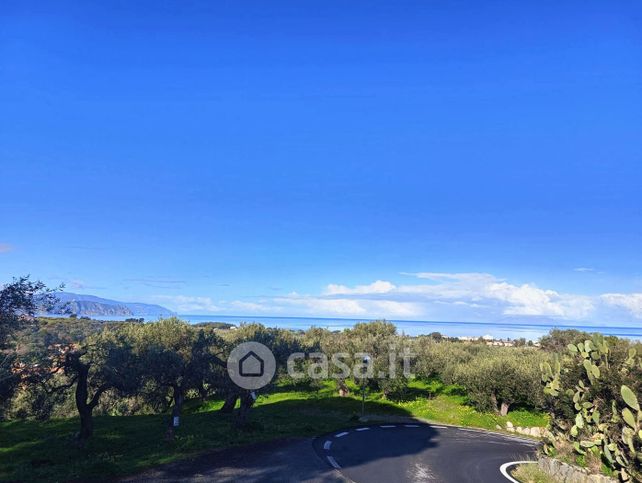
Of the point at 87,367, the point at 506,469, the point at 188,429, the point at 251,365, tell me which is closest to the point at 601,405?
the point at 506,469

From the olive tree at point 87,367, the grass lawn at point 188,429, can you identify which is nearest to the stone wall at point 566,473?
the grass lawn at point 188,429

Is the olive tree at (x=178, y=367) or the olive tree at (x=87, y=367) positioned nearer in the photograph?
the olive tree at (x=87, y=367)

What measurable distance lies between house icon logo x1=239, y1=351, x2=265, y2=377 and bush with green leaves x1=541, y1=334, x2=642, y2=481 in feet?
61.5

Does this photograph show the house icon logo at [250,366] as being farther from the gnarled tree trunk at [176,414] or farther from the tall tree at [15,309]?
→ the tall tree at [15,309]

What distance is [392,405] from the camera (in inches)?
1854

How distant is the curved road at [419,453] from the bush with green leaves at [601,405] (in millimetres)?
4708

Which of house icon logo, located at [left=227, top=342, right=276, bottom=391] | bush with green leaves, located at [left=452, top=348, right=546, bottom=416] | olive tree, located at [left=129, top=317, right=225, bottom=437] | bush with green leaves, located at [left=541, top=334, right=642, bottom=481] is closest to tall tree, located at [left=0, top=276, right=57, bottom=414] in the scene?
olive tree, located at [left=129, top=317, right=225, bottom=437]

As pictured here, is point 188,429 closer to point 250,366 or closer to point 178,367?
point 250,366

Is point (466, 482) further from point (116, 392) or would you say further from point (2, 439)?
point (2, 439)

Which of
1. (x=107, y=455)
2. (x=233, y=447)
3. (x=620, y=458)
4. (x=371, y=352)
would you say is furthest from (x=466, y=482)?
(x=371, y=352)

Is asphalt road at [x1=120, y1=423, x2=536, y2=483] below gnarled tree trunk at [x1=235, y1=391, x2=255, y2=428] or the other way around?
below

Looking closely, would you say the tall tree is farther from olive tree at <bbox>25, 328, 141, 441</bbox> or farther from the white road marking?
the white road marking

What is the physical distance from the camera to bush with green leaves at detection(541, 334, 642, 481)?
607 inches

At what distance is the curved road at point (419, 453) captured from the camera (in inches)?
851
